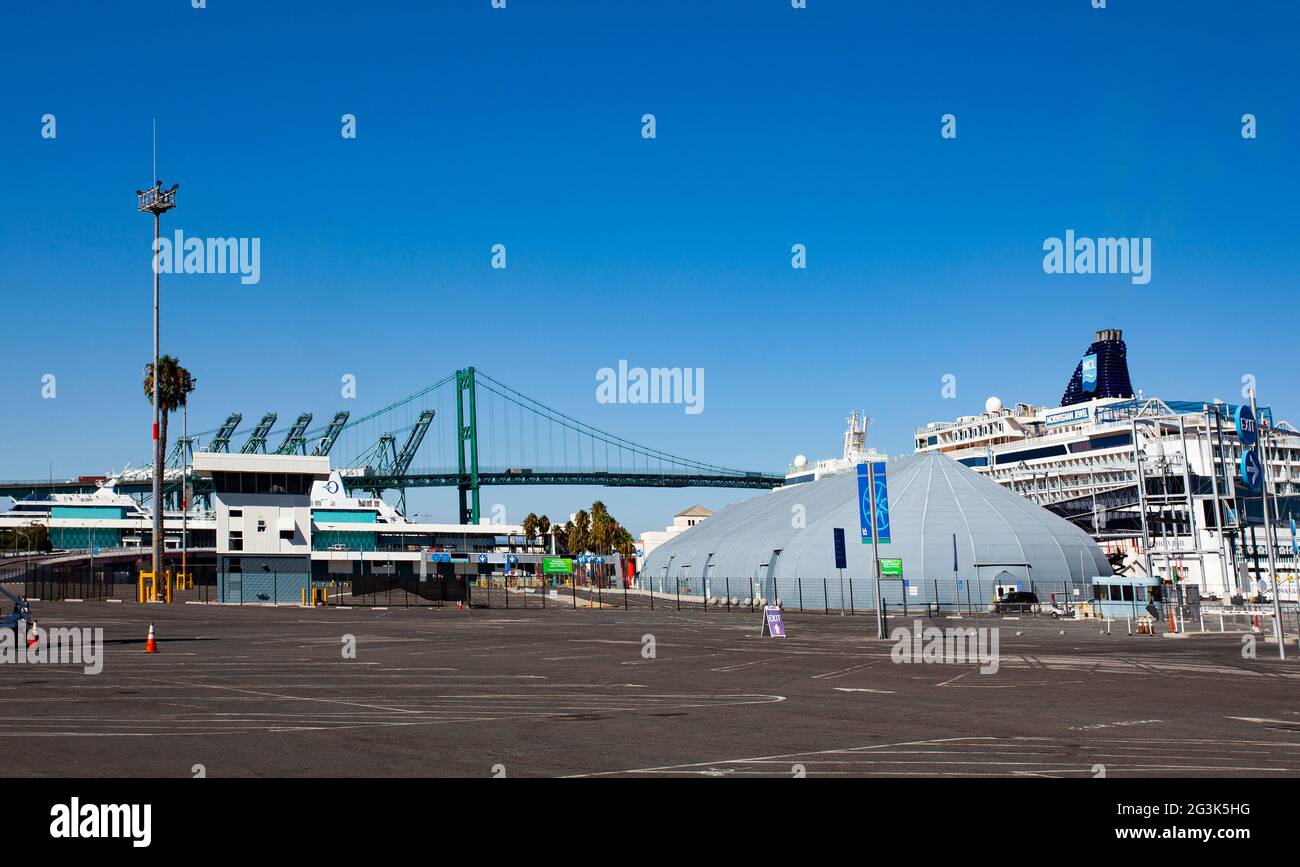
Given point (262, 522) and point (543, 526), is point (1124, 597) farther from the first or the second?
point (543, 526)

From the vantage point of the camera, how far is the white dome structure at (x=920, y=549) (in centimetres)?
6956

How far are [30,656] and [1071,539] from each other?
6575 centimetres

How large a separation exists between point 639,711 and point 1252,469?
4495 centimetres

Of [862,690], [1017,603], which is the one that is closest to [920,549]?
[1017,603]

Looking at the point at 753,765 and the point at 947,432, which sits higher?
the point at 947,432

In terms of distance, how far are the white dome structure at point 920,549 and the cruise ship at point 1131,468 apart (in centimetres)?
1507

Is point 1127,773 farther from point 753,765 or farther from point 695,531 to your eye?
point 695,531

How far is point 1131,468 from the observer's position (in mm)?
116438

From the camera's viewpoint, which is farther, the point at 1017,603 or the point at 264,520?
the point at 264,520

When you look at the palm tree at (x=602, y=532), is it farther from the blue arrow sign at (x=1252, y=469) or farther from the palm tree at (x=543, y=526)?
the blue arrow sign at (x=1252, y=469)

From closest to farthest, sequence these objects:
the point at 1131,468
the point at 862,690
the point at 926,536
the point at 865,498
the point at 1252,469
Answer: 1. the point at 862,690
2. the point at 865,498
3. the point at 1252,469
4. the point at 926,536
5. the point at 1131,468
